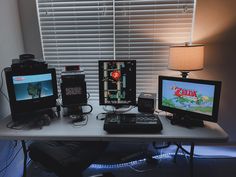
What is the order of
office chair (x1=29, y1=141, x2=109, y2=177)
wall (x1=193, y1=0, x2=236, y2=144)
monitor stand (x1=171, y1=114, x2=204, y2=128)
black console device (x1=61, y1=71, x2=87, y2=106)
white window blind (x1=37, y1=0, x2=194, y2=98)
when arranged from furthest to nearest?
white window blind (x1=37, y1=0, x2=194, y2=98)
wall (x1=193, y1=0, x2=236, y2=144)
black console device (x1=61, y1=71, x2=87, y2=106)
monitor stand (x1=171, y1=114, x2=204, y2=128)
office chair (x1=29, y1=141, x2=109, y2=177)

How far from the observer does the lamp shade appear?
1723 mm

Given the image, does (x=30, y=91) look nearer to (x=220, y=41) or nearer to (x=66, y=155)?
(x=66, y=155)

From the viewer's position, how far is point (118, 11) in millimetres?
2039

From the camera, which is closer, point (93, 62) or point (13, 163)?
point (13, 163)

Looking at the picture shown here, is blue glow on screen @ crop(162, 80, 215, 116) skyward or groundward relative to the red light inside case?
groundward

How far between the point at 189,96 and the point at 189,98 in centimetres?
2

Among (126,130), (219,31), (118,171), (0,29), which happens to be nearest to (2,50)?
(0,29)

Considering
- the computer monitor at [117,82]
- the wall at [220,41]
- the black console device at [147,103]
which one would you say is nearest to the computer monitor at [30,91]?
the computer monitor at [117,82]

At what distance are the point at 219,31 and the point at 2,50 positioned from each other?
2.00 meters

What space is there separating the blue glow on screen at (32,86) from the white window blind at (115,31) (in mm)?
587

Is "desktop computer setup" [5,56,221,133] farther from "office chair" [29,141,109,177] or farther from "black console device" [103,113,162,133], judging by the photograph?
"office chair" [29,141,109,177]

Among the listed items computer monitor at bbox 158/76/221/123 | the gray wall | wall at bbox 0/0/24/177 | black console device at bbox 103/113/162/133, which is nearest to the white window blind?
the gray wall

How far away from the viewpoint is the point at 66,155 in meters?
1.36

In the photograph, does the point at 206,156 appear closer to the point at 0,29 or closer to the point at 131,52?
the point at 131,52
